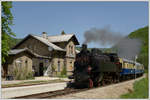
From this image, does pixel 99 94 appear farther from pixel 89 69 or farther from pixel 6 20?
pixel 6 20

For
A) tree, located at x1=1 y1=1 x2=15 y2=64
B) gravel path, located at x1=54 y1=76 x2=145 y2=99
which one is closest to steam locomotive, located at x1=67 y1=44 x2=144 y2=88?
gravel path, located at x1=54 y1=76 x2=145 y2=99

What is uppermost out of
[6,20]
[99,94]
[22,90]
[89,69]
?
[6,20]

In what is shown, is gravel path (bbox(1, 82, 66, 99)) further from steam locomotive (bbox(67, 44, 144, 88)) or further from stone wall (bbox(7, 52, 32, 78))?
stone wall (bbox(7, 52, 32, 78))

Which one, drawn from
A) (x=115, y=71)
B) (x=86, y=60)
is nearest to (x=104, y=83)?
(x=115, y=71)

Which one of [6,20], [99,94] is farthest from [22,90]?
[6,20]

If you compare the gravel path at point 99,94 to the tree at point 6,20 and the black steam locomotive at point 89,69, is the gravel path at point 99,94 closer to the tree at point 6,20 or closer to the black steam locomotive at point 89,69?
the black steam locomotive at point 89,69

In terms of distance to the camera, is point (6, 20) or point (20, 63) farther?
point (20, 63)

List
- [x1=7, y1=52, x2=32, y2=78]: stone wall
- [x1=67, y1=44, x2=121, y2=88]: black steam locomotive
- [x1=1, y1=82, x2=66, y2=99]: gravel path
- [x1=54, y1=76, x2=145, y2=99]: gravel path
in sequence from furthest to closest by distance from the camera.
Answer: [x1=7, y1=52, x2=32, y2=78]: stone wall < [x1=67, y1=44, x2=121, y2=88]: black steam locomotive < [x1=1, y1=82, x2=66, y2=99]: gravel path < [x1=54, y1=76, x2=145, y2=99]: gravel path

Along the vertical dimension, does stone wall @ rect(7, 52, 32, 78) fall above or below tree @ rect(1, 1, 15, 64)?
below

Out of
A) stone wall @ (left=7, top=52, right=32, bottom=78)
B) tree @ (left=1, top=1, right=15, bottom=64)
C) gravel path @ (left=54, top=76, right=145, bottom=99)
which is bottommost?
gravel path @ (left=54, top=76, right=145, bottom=99)

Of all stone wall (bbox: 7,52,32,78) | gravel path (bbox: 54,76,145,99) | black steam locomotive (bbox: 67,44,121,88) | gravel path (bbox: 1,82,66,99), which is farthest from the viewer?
stone wall (bbox: 7,52,32,78)

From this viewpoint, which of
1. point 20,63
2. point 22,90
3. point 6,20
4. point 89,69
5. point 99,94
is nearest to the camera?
point 99,94

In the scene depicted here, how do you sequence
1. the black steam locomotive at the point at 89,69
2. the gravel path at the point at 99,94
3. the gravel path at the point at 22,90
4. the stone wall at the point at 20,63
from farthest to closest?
1. the stone wall at the point at 20,63
2. the black steam locomotive at the point at 89,69
3. the gravel path at the point at 22,90
4. the gravel path at the point at 99,94

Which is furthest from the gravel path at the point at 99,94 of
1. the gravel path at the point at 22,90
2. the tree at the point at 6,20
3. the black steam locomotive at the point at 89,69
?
the tree at the point at 6,20
